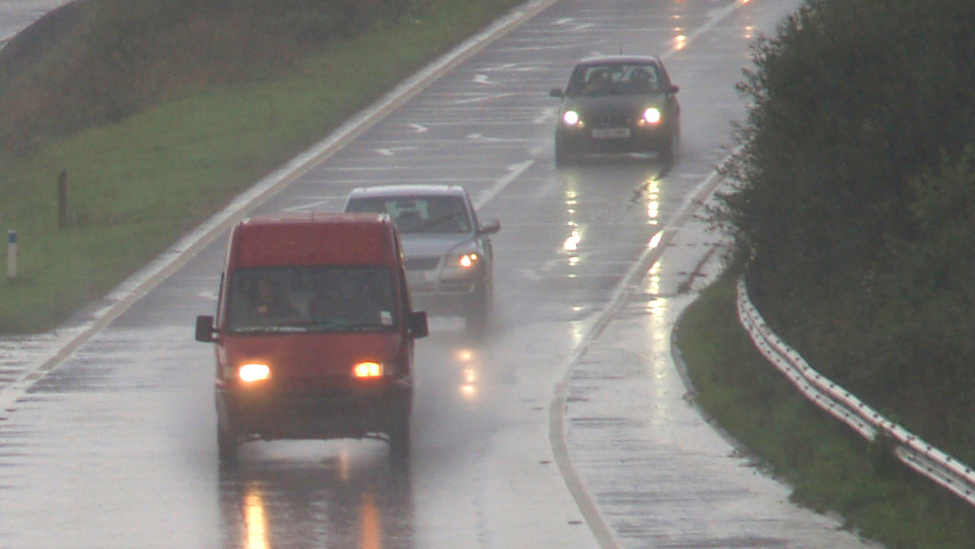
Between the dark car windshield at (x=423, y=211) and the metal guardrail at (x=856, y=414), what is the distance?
4.30m

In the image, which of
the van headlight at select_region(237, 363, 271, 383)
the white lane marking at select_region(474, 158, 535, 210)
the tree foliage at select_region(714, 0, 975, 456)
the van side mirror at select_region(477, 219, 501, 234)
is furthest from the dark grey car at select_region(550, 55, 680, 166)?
the van headlight at select_region(237, 363, 271, 383)

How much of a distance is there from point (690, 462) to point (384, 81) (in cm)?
3173

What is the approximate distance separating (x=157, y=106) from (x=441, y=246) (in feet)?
83.3

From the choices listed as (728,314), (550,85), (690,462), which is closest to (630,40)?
(550,85)

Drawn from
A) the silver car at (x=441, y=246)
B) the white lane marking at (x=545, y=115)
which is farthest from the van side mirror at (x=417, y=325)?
the white lane marking at (x=545, y=115)

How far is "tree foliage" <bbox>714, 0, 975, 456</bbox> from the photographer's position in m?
18.1

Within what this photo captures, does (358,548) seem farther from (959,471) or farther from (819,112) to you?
(819,112)

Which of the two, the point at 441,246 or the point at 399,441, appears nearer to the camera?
the point at 399,441

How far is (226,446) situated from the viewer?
601 inches

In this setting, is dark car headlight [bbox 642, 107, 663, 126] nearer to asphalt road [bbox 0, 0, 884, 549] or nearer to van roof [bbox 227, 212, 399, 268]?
asphalt road [bbox 0, 0, 884, 549]

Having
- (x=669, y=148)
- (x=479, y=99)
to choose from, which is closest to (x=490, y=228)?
(x=669, y=148)

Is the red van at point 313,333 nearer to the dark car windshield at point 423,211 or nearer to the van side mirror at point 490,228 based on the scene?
the van side mirror at point 490,228

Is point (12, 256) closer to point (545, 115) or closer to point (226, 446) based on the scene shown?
point (226, 446)

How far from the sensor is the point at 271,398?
14.9 meters
